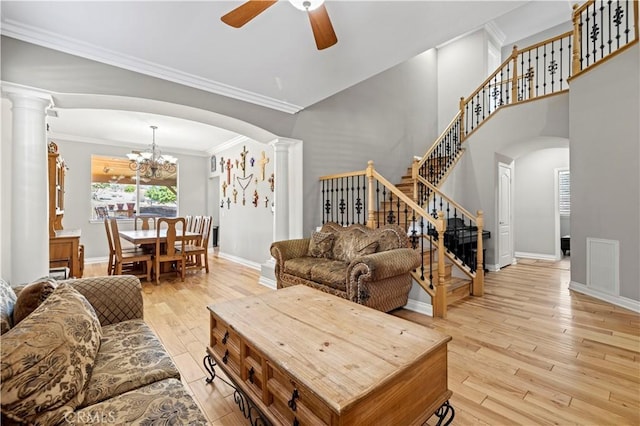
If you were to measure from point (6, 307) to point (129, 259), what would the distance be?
3542 millimetres

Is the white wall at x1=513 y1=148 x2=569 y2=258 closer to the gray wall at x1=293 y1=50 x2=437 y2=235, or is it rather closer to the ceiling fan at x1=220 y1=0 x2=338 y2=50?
the gray wall at x1=293 y1=50 x2=437 y2=235

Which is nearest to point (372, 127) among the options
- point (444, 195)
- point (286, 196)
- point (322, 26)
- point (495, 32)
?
point (444, 195)

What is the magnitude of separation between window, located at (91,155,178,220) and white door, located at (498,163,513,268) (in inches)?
290

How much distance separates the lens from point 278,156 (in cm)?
441

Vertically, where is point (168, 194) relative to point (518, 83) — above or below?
below

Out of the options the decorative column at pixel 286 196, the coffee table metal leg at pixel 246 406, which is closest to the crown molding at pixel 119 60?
the decorative column at pixel 286 196

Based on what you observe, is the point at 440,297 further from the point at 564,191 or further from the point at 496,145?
the point at 564,191

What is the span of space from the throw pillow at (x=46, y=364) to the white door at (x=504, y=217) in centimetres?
633

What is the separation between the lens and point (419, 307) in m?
3.26

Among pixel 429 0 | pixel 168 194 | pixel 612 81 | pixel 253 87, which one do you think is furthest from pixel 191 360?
pixel 168 194

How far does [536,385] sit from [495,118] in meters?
5.08

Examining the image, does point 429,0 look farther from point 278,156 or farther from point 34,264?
point 34,264

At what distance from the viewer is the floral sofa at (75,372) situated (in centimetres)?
88

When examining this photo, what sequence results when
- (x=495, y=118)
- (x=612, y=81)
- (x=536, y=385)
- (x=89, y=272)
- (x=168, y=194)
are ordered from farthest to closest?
(x=168, y=194), (x=495, y=118), (x=89, y=272), (x=612, y=81), (x=536, y=385)
